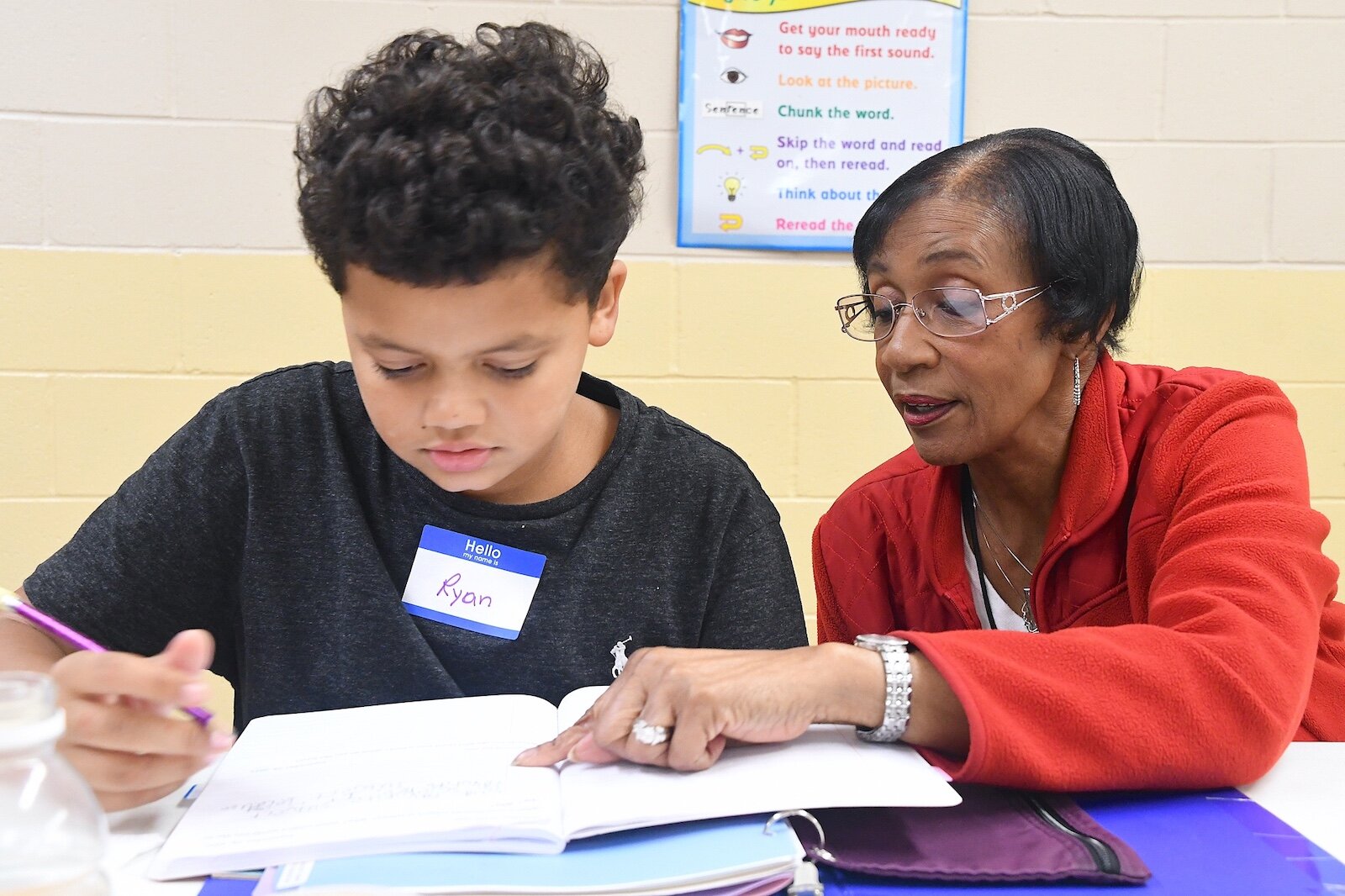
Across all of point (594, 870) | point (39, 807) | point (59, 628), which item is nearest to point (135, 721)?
point (59, 628)

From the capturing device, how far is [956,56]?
2061mm

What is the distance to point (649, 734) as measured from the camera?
820mm

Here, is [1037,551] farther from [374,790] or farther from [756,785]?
[374,790]

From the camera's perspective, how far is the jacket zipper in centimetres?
72

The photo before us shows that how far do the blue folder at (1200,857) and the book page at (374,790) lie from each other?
0.23m

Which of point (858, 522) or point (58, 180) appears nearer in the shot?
point (858, 522)

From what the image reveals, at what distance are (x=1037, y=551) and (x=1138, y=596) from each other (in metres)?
0.20

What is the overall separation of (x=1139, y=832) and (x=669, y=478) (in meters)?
0.64

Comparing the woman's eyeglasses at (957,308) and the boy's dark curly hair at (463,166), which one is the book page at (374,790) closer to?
the boy's dark curly hair at (463,166)

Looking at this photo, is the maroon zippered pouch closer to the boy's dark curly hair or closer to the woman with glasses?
the woman with glasses

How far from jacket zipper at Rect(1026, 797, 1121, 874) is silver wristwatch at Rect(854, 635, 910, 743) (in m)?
0.11

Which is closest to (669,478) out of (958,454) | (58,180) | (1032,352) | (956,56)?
(958,454)

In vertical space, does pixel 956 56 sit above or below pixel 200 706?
above

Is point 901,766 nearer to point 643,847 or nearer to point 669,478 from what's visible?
point 643,847
